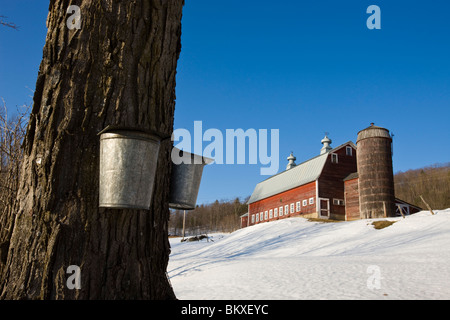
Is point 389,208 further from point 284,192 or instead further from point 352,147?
point 284,192

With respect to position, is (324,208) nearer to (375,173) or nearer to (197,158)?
(375,173)

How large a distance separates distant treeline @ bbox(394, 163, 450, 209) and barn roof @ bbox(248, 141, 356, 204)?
127ft

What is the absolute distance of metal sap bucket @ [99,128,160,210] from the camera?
7.34 ft

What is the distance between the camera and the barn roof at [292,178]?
2708 cm

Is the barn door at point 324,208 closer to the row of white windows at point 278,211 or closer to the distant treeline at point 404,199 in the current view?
the row of white windows at point 278,211

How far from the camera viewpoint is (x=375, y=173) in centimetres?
2277

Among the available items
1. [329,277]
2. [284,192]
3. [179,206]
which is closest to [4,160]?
[329,277]

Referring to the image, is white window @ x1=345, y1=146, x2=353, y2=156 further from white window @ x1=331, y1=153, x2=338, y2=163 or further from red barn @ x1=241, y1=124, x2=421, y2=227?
white window @ x1=331, y1=153, x2=338, y2=163

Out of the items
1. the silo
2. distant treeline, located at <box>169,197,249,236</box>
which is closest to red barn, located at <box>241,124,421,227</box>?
the silo

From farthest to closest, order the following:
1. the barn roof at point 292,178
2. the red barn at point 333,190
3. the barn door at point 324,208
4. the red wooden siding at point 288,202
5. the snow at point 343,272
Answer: the barn roof at point 292,178 < the red wooden siding at point 288,202 < the barn door at point 324,208 < the red barn at point 333,190 < the snow at point 343,272

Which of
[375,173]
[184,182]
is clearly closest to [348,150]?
[375,173]

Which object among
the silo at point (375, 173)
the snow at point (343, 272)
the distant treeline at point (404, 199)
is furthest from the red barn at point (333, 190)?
the distant treeline at point (404, 199)

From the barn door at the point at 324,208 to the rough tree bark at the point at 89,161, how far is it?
23.9 meters

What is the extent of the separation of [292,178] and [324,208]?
5149 mm
